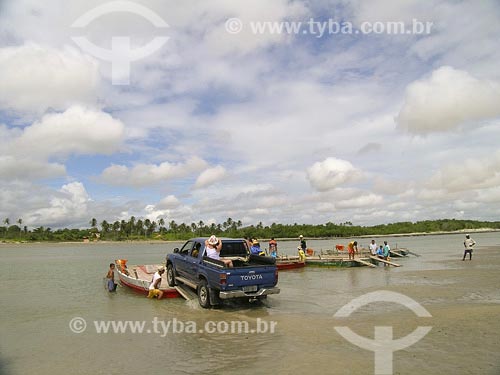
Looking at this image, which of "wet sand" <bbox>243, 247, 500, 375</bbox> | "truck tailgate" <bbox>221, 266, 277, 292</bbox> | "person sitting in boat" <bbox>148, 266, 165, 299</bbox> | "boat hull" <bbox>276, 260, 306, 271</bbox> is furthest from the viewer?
"boat hull" <bbox>276, 260, 306, 271</bbox>

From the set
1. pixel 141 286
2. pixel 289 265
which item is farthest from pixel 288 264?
pixel 141 286

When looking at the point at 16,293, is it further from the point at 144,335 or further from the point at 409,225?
the point at 409,225

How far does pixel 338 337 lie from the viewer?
8445 millimetres

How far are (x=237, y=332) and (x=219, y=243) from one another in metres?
3.98

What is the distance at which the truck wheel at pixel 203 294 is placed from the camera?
11750 millimetres

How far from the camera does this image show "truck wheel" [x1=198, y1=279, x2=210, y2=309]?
11750mm

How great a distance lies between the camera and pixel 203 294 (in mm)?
11977

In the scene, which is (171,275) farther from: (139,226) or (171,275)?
(139,226)

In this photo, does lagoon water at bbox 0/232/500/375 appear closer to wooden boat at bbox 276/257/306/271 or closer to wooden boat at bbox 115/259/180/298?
wooden boat at bbox 115/259/180/298

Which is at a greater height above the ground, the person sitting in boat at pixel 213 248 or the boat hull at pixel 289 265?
the person sitting in boat at pixel 213 248

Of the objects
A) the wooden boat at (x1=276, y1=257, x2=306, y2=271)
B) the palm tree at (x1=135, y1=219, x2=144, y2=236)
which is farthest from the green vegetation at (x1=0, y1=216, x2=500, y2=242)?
the wooden boat at (x1=276, y1=257, x2=306, y2=271)

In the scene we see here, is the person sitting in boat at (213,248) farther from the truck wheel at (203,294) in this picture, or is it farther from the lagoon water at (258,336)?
the lagoon water at (258,336)

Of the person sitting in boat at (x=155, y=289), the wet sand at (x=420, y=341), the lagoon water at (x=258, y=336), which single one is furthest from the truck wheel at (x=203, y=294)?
the wet sand at (x=420, y=341)

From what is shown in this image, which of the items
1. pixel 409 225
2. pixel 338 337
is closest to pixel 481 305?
pixel 338 337
